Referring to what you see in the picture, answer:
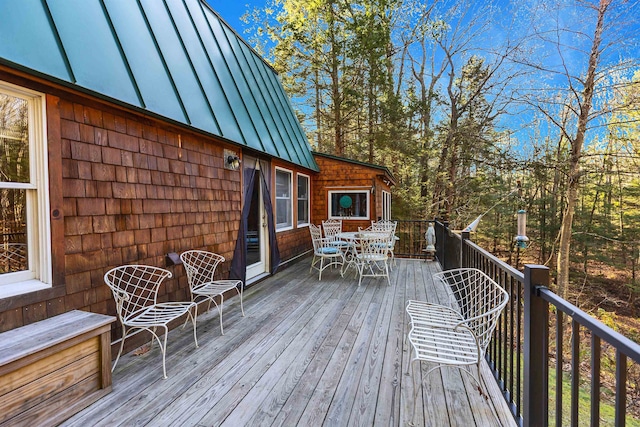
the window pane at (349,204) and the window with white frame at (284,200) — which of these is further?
the window pane at (349,204)

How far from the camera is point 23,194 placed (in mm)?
2129

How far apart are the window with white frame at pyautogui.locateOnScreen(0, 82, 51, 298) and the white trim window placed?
520cm

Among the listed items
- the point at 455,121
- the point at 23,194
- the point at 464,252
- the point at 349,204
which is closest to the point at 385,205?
the point at 349,204

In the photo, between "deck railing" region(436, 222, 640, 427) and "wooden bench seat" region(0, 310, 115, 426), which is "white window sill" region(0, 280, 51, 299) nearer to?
"wooden bench seat" region(0, 310, 115, 426)

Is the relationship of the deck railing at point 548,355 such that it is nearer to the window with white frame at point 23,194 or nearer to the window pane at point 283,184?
the window with white frame at point 23,194

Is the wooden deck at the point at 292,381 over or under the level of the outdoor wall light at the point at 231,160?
under

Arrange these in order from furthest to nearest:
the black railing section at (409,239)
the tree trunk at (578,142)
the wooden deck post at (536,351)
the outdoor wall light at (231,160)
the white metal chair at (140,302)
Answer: the black railing section at (409,239), the tree trunk at (578,142), the outdoor wall light at (231,160), the white metal chair at (140,302), the wooden deck post at (536,351)

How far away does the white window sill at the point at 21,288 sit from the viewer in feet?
6.41

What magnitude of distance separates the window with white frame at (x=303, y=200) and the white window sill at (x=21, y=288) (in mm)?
5358

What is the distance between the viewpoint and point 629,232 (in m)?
11.3

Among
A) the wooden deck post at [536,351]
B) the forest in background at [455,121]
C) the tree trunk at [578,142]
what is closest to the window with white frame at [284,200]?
the wooden deck post at [536,351]

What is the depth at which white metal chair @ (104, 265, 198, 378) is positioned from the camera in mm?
2418

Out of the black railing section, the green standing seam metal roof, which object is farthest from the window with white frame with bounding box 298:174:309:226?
the black railing section

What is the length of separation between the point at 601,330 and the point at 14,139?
3.45m
